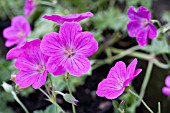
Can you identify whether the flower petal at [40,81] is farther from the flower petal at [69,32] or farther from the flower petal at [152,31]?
the flower petal at [152,31]

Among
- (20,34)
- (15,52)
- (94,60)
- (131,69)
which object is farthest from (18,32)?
(131,69)

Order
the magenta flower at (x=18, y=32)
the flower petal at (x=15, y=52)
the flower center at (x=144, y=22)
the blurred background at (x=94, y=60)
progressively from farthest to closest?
the blurred background at (x=94, y=60), the magenta flower at (x=18, y=32), the flower center at (x=144, y=22), the flower petal at (x=15, y=52)

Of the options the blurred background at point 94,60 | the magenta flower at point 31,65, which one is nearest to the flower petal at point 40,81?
the magenta flower at point 31,65

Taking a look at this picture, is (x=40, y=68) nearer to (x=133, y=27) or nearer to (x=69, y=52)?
(x=69, y=52)

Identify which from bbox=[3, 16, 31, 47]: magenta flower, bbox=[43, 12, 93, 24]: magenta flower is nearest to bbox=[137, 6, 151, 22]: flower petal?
bbox=[43, 12, 93, 24]: magenta flower

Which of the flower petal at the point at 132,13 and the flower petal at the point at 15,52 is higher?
the flower petal at the point at 15,52

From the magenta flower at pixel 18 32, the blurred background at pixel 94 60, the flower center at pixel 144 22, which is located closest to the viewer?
the flower center at pixel 144 22

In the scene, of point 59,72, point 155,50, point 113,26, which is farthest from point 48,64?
point 113,26
